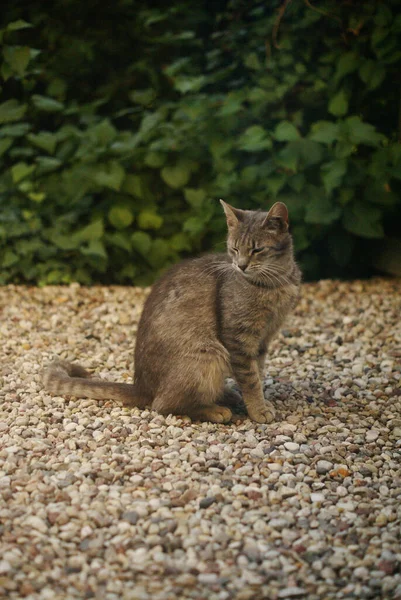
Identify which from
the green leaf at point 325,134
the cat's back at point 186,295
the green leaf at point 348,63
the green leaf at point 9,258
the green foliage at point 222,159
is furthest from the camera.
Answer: the green leaf at point 9,258

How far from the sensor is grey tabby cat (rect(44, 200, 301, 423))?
4.14 meters

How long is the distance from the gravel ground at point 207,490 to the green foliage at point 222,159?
1679 mm

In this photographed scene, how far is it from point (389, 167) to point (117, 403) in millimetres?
3314

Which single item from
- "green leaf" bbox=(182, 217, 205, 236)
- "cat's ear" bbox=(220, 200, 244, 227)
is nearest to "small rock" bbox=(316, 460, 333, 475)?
"cat's ear" bbox=(220, 200, 244, 227)

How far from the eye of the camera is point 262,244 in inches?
164

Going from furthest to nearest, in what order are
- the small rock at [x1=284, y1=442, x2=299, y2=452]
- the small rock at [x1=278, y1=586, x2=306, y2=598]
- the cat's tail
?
the cat's tail, the small rock at [x1=284, y1=442, x2=299, y2=452], the small rock at [x1=278, y1=586, x2=306, y2=598]

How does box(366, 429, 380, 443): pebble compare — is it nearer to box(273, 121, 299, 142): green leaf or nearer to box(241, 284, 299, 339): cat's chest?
box(241, 284, 299, 339): cat's chest

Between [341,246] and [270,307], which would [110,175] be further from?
[270,307]

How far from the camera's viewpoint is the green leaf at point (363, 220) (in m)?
6.47

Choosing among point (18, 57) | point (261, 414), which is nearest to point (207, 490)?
point (261, 414)

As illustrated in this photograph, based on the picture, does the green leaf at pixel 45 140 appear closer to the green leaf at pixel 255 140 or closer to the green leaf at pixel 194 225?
the green leaf at pixel 194 225

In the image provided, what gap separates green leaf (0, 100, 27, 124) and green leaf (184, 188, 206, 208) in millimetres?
1688

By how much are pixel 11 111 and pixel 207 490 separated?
4.79 metres

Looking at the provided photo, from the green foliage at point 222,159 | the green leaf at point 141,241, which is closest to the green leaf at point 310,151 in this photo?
the green foliage at point 222,159
